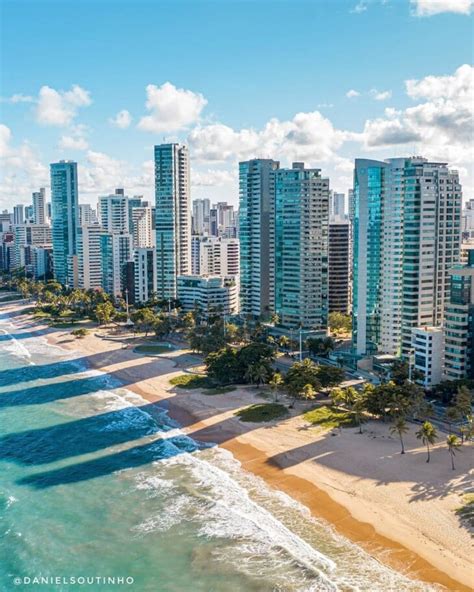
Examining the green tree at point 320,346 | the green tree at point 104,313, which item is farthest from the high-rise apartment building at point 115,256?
the green tree at point 320,346

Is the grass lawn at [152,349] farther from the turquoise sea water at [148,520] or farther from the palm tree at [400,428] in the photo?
the palm tree at [400,428]

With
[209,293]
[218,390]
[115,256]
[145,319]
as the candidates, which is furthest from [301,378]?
[115,256]

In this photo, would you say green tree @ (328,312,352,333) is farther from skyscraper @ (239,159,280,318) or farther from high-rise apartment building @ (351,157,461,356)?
high-rise apartment building @ (351,157,461,356)

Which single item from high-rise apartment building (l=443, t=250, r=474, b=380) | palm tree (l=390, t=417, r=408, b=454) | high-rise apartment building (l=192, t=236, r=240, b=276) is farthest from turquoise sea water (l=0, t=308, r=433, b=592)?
high-rise apartment building (l=192, t=236, r=240, b=276)

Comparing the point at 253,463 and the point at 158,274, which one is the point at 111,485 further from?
the point at 158,274

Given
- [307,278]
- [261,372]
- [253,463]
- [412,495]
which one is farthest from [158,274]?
[412,495]

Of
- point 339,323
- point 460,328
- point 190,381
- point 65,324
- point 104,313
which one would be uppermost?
point 460,328

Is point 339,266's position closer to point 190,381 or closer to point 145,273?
point 190,381

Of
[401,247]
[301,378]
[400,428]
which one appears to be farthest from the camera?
[401,247]
